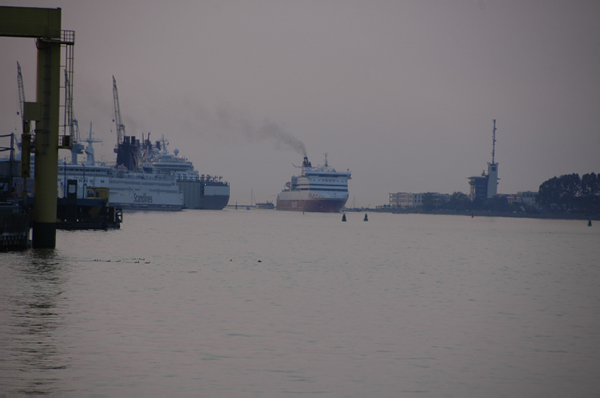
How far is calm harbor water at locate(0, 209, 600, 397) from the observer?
10195mm

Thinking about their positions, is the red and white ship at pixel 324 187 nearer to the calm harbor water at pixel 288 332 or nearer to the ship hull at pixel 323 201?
the ship hull at pixel 323 201

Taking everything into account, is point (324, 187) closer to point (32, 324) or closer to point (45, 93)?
point (45, 93)

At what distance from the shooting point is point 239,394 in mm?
9477

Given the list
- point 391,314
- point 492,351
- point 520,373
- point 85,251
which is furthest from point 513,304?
point 85,251

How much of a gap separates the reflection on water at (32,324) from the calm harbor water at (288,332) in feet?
0.12

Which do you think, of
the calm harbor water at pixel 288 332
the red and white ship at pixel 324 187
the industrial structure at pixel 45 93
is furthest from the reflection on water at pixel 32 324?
the red and white ship at pixel 324 187

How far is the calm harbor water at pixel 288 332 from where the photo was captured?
Answer: 33.4 ft

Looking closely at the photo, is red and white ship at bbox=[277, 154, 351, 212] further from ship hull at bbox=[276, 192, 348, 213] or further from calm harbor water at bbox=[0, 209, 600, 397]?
calm harbor water at bbox=[0, 209, 600, 397]

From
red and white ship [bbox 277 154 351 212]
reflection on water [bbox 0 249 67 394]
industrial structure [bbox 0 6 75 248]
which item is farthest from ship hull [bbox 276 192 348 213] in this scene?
reflection on water [bbox 0 249 67 394]

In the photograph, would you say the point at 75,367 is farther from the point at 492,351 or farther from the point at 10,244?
the point at 10,244

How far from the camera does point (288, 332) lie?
1444 cm

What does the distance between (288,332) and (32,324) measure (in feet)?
16.6

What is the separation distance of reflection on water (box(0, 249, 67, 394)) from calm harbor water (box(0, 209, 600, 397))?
37 millimetres

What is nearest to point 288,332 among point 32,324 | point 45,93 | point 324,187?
point 32,324
